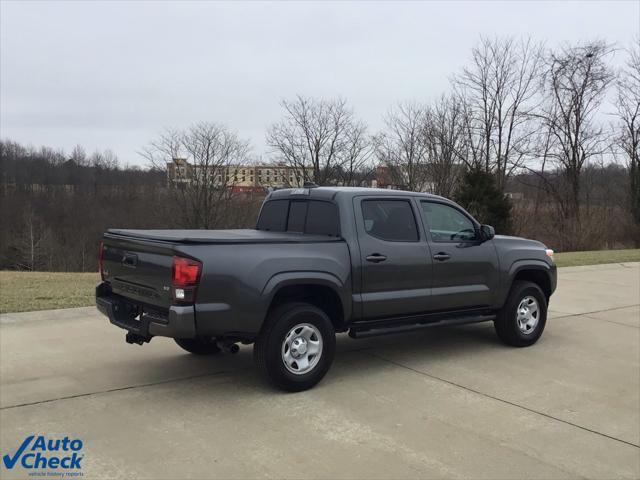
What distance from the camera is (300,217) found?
236 inches

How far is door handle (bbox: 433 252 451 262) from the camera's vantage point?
5.94 meters

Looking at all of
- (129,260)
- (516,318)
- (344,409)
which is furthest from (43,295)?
(516,318)

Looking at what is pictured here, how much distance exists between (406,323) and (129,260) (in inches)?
109

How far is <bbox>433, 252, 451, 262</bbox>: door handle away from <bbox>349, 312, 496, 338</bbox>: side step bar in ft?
1.99

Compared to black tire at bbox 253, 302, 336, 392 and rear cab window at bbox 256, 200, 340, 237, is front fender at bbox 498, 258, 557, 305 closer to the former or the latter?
rear cab window at bbox 256, 200, 340, 237

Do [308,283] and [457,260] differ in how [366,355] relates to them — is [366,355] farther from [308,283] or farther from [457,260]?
[308,283]

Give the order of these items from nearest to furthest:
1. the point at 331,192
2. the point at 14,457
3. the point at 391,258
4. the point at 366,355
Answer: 1. the point at 14,457
2. the point at 391,258
3. the point at 331,192
4. the point at 366,355

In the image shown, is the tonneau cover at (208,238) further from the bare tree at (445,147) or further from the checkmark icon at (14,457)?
the bare tree at (445,147)

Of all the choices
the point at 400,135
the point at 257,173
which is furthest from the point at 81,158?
the point at 400,135

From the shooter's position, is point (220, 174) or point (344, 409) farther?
point (220, 174)

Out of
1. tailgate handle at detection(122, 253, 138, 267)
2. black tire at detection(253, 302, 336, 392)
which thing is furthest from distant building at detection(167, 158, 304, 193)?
black tire at detection(253, 302, 336, 392)

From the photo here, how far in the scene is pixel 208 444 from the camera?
12.7ft

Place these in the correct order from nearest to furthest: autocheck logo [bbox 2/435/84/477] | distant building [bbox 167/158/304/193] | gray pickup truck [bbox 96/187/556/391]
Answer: autocheck logo [bbox 2/435/84/477] → gray pickup truck [bbox 96/187/556/391] → distant building [bbox 167/158/304/193]

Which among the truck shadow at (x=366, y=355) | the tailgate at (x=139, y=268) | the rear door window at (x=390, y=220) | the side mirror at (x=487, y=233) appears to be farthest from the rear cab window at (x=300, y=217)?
the side mirror at (x=487, y=233)
